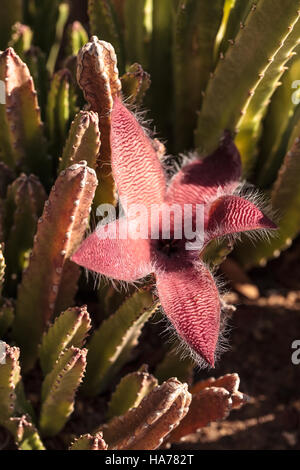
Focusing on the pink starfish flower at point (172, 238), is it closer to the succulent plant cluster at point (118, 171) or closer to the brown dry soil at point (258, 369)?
the succulent plant cluster at point (118, 171)

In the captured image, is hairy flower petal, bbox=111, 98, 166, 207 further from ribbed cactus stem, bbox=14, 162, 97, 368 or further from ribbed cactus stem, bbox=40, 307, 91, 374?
ribbed cactus stem, bbox=40, 307, 91, 374

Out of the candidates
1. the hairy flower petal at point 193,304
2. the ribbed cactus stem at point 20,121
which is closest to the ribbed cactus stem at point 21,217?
the ribbed cactus stem at point 20,121

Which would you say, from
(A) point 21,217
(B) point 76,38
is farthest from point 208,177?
(B) point 76,38

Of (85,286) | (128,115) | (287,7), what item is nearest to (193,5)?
(287,7)

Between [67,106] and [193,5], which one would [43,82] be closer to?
[67,106]

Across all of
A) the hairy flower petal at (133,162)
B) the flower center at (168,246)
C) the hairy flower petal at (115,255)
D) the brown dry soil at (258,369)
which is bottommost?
the brown dry soil at (258,369)

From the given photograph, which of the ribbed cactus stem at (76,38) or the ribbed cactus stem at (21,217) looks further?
the ribbed cactus stem at (76,38)

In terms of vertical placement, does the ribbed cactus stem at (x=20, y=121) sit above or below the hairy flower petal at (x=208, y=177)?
above

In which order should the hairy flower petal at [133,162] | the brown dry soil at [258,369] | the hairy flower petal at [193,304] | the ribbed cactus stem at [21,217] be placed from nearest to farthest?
the hairy flower petal at [193,304] < the hairy flower petal at [133,162] < the ribbed cactus stem at [21,217] < the brown dry soil at [258,369]
